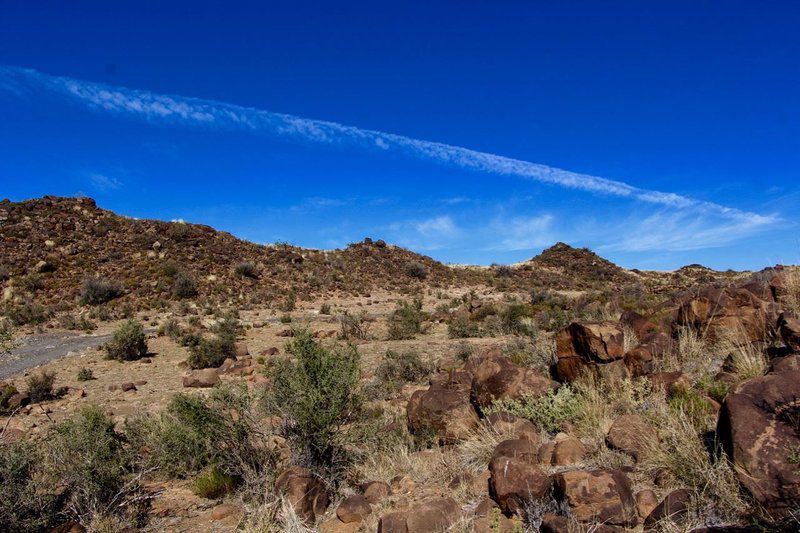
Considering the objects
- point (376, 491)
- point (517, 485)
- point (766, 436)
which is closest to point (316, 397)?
point (376, 491)

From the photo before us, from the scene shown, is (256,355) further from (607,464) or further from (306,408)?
(607,464)

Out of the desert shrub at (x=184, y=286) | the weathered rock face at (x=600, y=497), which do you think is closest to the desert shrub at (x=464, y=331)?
the weathered rock face at (x=600, y=497)

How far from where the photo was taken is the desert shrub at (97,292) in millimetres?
26702

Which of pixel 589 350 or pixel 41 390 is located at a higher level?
pixel 589 350

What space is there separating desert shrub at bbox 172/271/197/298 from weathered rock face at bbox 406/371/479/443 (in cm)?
2525

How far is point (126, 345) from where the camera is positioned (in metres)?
14.8

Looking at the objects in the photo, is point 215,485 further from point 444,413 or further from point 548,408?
point 548,408

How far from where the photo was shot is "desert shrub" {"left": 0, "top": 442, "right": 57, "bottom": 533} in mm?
4426

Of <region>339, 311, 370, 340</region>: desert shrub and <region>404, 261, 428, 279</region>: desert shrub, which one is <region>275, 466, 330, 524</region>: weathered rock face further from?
<region>404, 261, 428, 279</region>: desert shrub

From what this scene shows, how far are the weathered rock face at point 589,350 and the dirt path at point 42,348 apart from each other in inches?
559

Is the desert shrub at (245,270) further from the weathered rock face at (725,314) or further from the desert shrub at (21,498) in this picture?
the weathered rock face at (725,314)

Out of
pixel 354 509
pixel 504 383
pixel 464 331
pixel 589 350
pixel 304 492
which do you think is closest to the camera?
pixel 354 509

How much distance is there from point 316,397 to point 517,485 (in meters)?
2.76

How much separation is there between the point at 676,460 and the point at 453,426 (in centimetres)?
295
